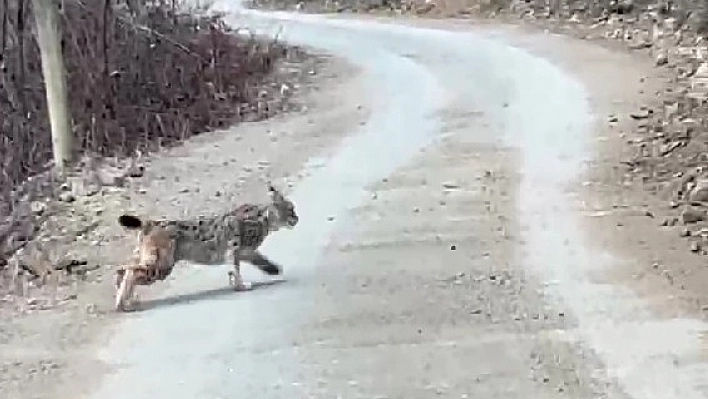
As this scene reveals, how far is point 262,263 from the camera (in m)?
9.09

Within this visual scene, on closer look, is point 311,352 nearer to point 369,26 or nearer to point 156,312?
point 156,312

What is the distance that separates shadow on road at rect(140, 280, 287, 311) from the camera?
8.59m

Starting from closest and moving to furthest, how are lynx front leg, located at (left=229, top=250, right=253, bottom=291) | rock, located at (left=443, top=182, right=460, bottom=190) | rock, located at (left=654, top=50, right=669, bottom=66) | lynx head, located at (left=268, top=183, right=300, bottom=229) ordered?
lynx front leg, located at (left=229, top=250, right=253, bottom=291) < lynx head, located at (left=268, top=183, right=300, bottom=229) < rock, located at (left=443, top=182, right=460, bottom=190) < rock, located at (left=654, top=50, right=669, bottom=66)

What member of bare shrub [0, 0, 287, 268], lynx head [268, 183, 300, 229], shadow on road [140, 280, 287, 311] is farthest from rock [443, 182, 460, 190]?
bare shrub [0, 0, 287, 268]

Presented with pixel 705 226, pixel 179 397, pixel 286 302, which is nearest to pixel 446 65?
pixel 705 226

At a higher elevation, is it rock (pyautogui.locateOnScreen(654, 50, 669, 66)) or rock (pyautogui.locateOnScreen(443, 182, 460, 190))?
rock (pyautogui.locateOnScreen(443, 182, 460, 190))

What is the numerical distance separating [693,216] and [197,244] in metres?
4.12

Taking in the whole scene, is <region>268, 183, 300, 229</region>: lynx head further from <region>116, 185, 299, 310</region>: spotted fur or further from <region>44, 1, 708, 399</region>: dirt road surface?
<region>44, 1, 708, 399</region>: dirt road surface

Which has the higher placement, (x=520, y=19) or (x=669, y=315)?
(x=669, y=315)

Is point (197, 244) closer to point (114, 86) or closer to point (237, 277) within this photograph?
point (237, 277)

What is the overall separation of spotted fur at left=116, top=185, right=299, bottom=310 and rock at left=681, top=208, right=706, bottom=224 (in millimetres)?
3395

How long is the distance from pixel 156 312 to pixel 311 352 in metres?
1.44

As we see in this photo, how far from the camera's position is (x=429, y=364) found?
7059mm

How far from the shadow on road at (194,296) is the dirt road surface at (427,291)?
2 centimetres
